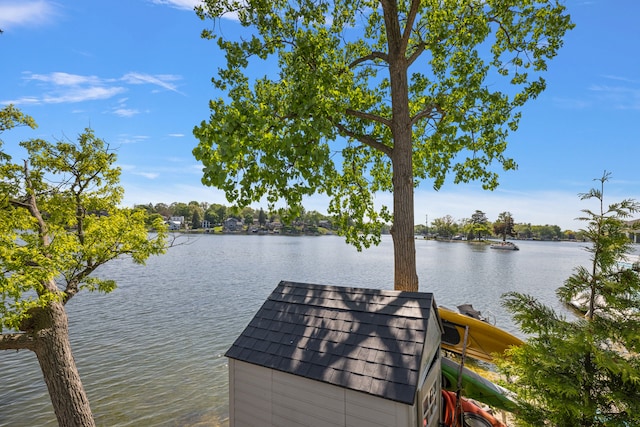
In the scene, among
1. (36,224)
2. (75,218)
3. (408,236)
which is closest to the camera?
(408,236)

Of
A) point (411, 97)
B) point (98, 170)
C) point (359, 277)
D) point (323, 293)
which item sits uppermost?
point (411, 97)

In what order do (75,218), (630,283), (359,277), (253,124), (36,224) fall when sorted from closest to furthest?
1. (630,283)
2. (253,124)
3. (36,224)
4. (75,218)
5. (359,277)

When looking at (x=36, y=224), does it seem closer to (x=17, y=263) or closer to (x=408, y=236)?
(x=17, y=263)

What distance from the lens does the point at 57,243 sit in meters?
8.60

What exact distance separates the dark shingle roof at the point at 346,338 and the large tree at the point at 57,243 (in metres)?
5.56

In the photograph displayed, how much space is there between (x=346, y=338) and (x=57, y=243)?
8159 mm

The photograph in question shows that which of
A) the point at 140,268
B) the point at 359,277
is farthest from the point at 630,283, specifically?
the point at 140,268

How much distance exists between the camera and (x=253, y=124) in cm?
682

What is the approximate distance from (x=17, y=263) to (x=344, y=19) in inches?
445

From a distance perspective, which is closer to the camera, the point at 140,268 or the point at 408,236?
the point at 408,236

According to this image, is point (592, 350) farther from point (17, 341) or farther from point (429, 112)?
point (17, 341)

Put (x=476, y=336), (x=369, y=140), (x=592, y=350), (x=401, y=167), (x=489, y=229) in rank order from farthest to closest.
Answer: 1. (x=489, y=229)
2. (x=476, y=336)
3. (x=369, y=140)
4. (x=401, y=167)
5. (x=592, y=350)

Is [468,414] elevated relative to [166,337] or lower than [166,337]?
elevated

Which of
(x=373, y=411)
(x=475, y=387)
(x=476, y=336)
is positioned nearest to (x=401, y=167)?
(x=373, y=411)
